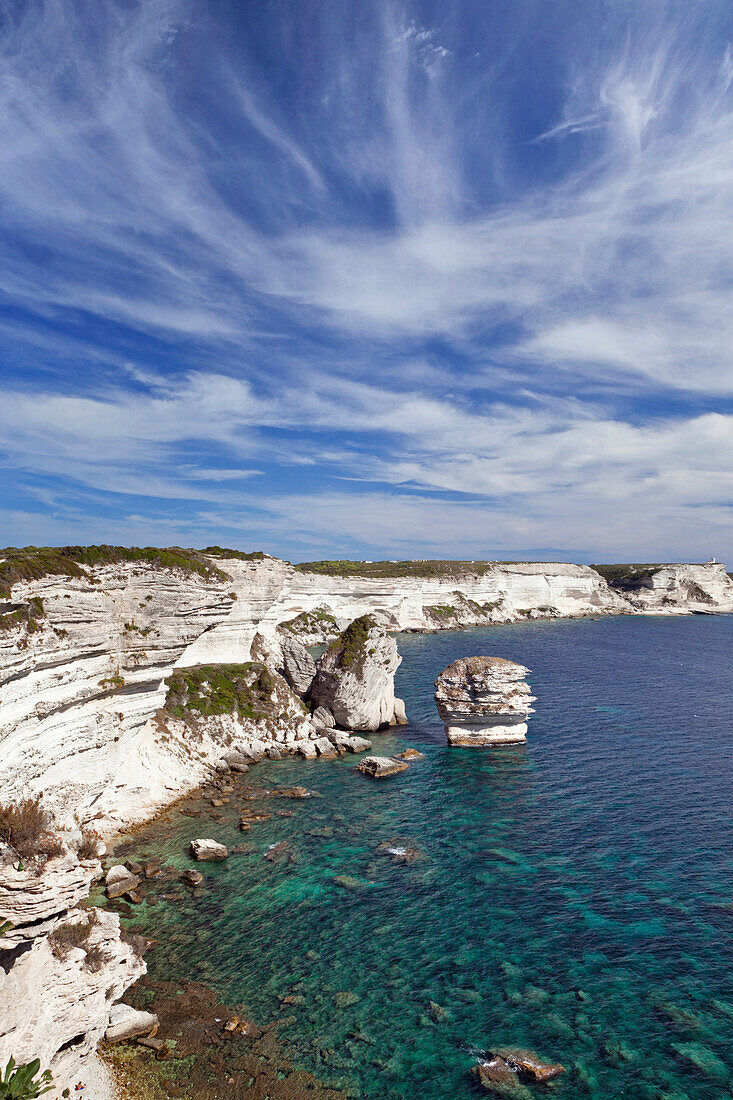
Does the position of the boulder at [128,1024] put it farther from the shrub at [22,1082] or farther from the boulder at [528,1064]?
the boulder at [528,1064]

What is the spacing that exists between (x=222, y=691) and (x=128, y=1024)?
30012mm

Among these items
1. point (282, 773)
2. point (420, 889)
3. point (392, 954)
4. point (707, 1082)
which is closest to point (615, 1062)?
point (707, 1082)

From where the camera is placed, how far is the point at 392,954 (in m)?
21.7

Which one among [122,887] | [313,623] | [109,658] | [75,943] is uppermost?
[109,658]

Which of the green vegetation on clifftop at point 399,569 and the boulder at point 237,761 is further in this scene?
the green vegetation on clifftop at point 399,569

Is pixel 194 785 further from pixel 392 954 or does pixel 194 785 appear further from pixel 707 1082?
pixel 707 1082

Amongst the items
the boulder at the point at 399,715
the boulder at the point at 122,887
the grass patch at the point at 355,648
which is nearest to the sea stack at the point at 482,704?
the boulder at the point at 399,715

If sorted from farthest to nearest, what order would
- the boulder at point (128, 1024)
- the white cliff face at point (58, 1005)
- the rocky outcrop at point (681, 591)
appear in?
the rocky outcrop at point (681, 591), the boulder at point (128, 1024), the white cliff face at point (58, 1005)

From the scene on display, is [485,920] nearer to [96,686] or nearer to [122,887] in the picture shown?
[122,887]

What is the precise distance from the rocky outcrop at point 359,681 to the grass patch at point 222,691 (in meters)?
5.39

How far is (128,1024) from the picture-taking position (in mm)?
17734

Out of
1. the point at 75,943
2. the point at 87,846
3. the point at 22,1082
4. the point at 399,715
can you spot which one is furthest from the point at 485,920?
the point at 399,715

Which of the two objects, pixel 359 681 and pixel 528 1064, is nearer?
pixel 528 1064

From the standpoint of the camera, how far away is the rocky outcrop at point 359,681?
52438mm
